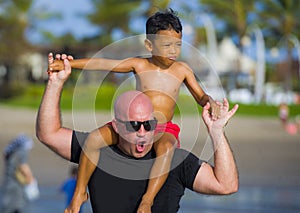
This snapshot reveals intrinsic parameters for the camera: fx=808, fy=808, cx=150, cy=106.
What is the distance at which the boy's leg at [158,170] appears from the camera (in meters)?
2.89

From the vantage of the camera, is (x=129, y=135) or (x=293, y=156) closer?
(x=129, y=135)

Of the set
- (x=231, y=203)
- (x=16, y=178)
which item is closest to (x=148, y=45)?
(x=16, y=178)

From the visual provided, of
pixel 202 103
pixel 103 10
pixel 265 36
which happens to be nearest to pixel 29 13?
pixel 103 10

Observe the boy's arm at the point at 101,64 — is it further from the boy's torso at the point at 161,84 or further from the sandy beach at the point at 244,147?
the sandy beach at the point at 244,147

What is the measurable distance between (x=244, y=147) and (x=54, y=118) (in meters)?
23.7

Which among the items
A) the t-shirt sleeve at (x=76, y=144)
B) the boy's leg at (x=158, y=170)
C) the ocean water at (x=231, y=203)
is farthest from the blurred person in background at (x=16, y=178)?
the boy's leg at (x=158, y=170)

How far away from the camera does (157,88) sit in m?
3.09

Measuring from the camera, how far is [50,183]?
1630 cm

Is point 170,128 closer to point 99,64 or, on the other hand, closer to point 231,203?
point 99,64

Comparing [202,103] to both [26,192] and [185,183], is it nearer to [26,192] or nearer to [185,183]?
[185,183]

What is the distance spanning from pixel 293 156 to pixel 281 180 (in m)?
6.62

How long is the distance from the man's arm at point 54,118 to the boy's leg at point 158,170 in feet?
1.27

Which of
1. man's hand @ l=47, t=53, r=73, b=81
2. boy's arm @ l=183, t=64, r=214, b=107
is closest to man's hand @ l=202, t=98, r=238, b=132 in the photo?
boy's arm @ l=183, t=64, r=214, b=107

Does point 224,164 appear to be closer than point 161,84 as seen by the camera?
Yes
